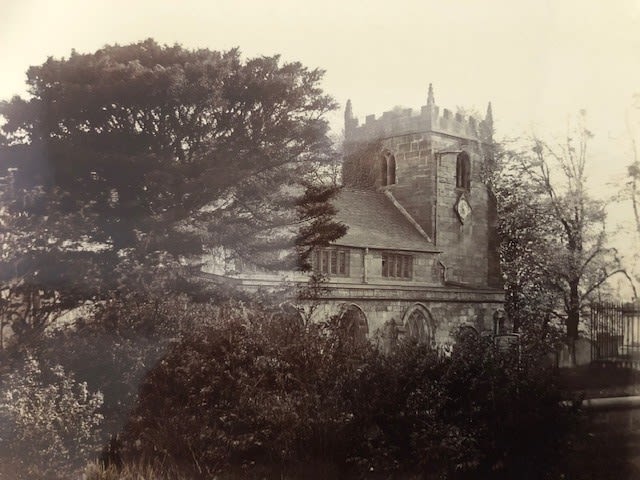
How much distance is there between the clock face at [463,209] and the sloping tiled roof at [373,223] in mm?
253

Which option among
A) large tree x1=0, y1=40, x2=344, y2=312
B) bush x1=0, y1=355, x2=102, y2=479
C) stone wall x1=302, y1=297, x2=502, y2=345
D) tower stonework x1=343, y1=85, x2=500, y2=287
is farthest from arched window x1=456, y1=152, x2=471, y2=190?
bush x1=0, y1=355, x2=102, y2=479

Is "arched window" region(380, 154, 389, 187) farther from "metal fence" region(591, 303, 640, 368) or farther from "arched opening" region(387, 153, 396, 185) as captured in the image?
"metal fence" region(591, 303, 640, 368)

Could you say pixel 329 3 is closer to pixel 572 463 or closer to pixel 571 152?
pixel 571 152

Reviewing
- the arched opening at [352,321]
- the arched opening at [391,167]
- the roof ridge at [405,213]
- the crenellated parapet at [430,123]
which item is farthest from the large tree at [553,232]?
the arched opening at [352,321]

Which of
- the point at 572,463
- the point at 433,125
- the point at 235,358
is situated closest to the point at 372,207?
the point at 433,125

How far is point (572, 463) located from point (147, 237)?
2480 mm

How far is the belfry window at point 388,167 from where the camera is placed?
3.45 meters

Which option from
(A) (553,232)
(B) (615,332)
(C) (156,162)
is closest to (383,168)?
(A) (553,232)

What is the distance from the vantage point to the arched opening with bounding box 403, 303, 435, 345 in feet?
11.3

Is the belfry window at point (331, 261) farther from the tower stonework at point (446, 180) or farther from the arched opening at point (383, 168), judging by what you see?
the arched opening at point (383, 168)

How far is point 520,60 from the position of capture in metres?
3.38

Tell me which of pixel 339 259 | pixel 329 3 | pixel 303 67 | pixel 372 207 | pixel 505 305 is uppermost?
pixel 329 3

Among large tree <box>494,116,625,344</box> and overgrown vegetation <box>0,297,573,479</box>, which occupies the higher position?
large tree <box>494,116,625,344</box>

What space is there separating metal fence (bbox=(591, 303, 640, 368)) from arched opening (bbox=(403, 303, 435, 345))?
35.4 inches
